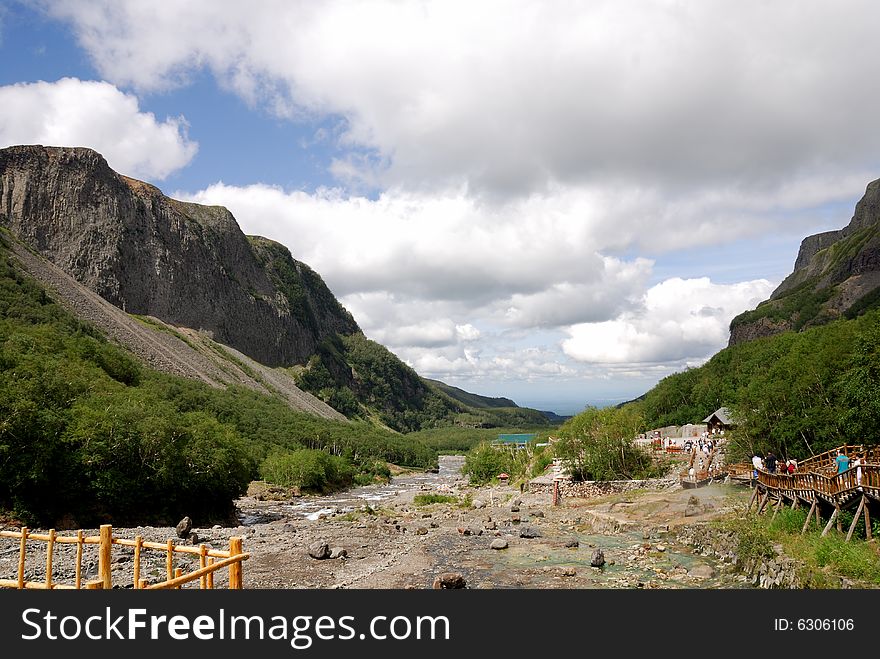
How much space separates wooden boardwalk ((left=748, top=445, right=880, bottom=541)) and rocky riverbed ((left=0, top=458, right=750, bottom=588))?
373cm

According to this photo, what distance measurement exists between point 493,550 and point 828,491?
15.1 m

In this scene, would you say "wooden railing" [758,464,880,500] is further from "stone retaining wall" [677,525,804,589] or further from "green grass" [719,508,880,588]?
"stone retaining wall" [677,525,804,589]

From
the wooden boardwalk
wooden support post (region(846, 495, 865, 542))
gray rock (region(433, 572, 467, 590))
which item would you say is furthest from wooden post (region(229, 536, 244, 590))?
the wooden boardwalk

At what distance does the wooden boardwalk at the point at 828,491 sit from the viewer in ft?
65.2

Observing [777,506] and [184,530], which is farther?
[184,530]

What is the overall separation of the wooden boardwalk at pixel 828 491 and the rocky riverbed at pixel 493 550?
373 centimetres

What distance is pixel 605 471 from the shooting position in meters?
49.4

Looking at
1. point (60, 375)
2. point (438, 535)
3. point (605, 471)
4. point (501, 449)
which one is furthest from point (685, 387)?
point (60, 375)

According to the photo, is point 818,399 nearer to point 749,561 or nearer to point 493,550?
point 749,561

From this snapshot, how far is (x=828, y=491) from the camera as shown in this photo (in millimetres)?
21984

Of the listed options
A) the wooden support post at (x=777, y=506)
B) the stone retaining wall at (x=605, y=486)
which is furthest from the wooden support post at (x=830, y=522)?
the stone retaining wall at (x=605, y=486)

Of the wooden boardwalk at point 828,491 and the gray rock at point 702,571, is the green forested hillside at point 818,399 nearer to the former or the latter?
the wooden boardwalk at point 828,491

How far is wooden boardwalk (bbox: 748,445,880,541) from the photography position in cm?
1986

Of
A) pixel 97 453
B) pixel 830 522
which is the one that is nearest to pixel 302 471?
pixel 97 453
